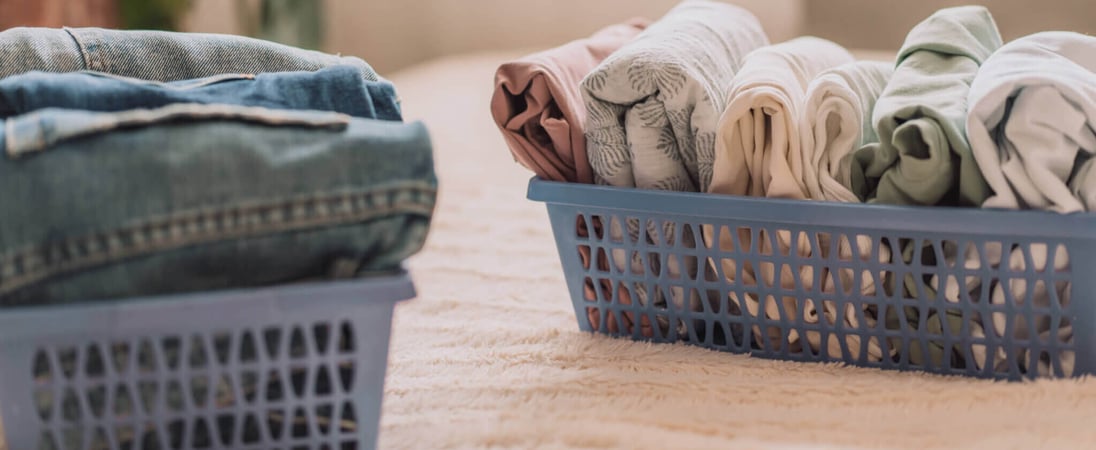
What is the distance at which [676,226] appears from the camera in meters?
0.72

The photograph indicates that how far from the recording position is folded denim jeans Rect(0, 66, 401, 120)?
56 cm

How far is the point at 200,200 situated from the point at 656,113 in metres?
0.35

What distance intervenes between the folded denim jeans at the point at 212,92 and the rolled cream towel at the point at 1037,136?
39 cm

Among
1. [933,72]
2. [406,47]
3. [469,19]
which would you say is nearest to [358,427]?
[933,72]

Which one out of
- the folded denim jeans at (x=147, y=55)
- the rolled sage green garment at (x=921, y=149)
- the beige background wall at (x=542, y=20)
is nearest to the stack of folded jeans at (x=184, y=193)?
the folded denim jeans at (x=147, y=55)

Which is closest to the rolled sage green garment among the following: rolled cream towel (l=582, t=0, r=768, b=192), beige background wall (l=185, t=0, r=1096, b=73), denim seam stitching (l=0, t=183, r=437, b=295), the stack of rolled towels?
the stack of rolled towels

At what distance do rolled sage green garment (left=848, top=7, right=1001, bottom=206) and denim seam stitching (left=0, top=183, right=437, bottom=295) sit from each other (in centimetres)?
32

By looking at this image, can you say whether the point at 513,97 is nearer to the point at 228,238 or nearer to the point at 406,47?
the point at 228,238

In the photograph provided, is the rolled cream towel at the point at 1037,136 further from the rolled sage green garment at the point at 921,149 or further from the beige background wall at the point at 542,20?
the beige background wall at the point at 542,20

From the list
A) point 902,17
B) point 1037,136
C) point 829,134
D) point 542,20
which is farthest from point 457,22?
point 1037,136

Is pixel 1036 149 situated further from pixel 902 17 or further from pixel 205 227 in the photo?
pixel 902 17

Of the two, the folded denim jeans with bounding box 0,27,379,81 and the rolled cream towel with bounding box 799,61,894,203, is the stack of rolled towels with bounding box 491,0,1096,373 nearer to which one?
the rolled cream towel with bounding box 799,61,894,203

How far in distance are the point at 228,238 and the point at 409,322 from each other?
362 mm

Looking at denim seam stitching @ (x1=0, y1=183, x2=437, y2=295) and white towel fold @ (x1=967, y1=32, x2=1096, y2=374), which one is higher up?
denim seam stitching @ (x1=0, y1=183, x2=437, y2=295)
